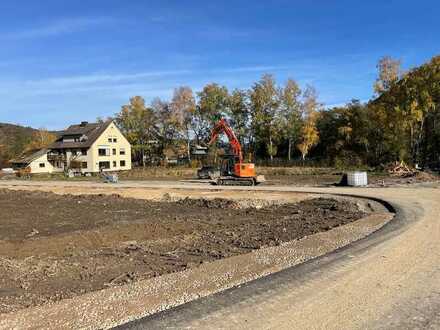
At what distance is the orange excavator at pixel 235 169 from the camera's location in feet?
106

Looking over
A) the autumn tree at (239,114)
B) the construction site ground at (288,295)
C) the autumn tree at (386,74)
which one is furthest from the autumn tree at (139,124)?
the construction site ground at (288,295)

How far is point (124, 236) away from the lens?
46.5 feet

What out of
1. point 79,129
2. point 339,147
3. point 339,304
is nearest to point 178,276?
point 339,304

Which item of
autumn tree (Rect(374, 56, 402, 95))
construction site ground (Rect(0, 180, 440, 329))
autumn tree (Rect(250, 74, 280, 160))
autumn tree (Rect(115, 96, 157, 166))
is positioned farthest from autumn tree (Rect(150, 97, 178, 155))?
construction site ground (Rect(0, 180, 440, 329))

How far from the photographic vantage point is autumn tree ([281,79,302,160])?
5878cm

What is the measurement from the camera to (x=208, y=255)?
10.6 m

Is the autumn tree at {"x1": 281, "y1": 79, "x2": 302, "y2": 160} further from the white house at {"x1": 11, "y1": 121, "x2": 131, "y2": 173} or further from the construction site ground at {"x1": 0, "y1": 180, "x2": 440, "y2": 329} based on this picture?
the construction site ground at {"x1": 0, "y1": 180, "x2": 440, "y2": 329}

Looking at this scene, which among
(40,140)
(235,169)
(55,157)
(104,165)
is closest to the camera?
(235,169)

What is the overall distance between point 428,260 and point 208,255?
15.5ft

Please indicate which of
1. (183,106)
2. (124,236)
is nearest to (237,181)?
(124,236)

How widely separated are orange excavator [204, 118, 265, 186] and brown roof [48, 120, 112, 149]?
1461 inches

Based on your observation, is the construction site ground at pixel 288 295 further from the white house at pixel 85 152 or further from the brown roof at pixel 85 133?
the brown roof at pixel 85 133

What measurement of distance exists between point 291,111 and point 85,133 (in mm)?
30942

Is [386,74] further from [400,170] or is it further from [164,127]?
[164,127]
